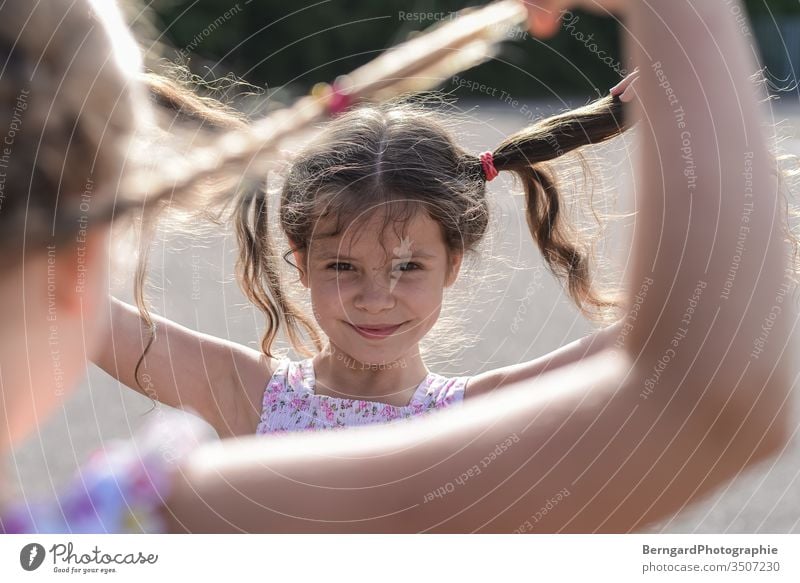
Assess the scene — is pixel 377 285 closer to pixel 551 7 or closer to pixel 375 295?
pixel 375 295

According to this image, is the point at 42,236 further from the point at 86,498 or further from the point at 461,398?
the point at 461,398

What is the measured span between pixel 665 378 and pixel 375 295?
0.38 meters

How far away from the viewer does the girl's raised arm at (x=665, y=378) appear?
0.30m

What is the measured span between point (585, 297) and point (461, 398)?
16 cm

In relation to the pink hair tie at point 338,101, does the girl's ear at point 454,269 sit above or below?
below

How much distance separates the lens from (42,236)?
1.24ft

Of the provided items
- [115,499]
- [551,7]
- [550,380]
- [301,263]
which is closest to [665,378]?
[550,380]

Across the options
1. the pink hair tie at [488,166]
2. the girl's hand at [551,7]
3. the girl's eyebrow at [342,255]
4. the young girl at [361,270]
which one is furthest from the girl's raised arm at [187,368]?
the girl's hand at [551,7]

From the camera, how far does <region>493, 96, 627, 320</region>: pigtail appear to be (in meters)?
0.64

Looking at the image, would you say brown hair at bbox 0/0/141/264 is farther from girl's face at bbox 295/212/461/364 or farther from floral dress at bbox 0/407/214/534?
girl's face at bbox 295/212/461/364
